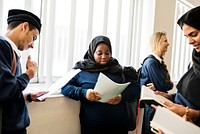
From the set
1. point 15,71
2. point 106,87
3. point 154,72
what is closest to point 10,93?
point 15,71

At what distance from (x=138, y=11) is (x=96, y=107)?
154cm

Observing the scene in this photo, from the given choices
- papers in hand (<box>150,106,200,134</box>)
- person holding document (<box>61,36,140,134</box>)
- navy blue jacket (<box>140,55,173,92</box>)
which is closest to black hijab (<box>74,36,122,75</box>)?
person holding document (<box>61,36,140,134</box>)

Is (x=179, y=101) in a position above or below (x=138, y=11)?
below

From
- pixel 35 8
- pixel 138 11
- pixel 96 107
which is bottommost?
pixel 96 107

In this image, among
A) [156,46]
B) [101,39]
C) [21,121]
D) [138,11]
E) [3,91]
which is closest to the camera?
[3,91]

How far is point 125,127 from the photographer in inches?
74.8

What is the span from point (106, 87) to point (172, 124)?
490mm

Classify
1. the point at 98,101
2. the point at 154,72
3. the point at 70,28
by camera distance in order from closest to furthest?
the point at 98,101 < the point at 70,28 < the point at 154,72

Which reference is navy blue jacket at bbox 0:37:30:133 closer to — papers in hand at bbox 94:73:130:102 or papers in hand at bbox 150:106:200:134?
papers in hand at bbox 94:73:130:102

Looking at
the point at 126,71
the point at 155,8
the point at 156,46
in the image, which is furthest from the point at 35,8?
the point at 155,8

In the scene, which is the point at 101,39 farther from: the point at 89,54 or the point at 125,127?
the point at 125,127

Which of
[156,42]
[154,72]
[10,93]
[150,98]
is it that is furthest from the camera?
[156,42]

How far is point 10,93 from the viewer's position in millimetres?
1090

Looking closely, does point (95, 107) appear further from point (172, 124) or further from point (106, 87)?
point (172, 124)
